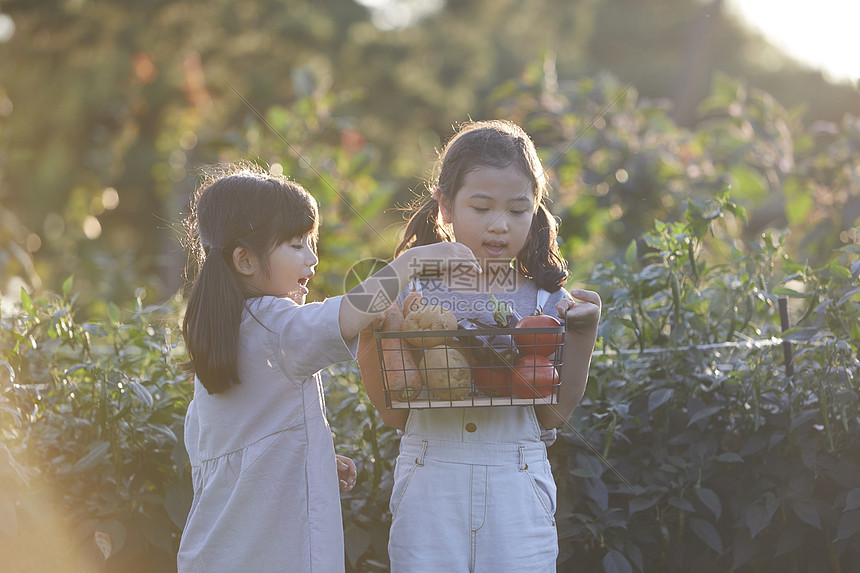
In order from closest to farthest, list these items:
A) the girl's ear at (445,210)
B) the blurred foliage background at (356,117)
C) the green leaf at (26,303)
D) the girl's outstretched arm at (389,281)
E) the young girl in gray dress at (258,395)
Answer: the girl's outstretched arm at (389,281) → the young girl in gray dress at (258,395) → the girl's ear at (445,210) → the green leaf at (26,303) → the blurred foliage background at (356,117)

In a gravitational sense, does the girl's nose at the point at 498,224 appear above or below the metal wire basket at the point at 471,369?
above

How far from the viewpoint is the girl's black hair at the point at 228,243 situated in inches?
62.8

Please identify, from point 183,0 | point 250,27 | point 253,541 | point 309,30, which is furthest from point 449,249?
point 309,30

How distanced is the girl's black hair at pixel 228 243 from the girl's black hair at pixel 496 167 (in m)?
0.30

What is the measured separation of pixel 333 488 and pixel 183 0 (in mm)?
6936

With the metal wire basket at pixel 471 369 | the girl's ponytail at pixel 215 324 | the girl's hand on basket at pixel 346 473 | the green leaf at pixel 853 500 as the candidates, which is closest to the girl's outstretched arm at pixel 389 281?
the metal wire basket at pixel 471 369

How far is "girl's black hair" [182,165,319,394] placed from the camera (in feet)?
5.24

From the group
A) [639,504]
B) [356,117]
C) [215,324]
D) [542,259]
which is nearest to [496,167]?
[542,259]

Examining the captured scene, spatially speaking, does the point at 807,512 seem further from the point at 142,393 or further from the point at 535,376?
the point at 142,393

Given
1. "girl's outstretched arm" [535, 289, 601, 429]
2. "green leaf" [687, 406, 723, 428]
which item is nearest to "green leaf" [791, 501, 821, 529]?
"green leaf" [687, 406, 723, 428]

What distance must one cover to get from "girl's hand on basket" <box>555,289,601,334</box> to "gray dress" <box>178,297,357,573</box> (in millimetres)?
517

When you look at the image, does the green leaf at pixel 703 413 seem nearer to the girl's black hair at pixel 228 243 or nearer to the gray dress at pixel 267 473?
the gray dress at pixel 267 473

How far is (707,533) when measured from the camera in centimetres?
206

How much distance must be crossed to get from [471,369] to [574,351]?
29 centimetres
